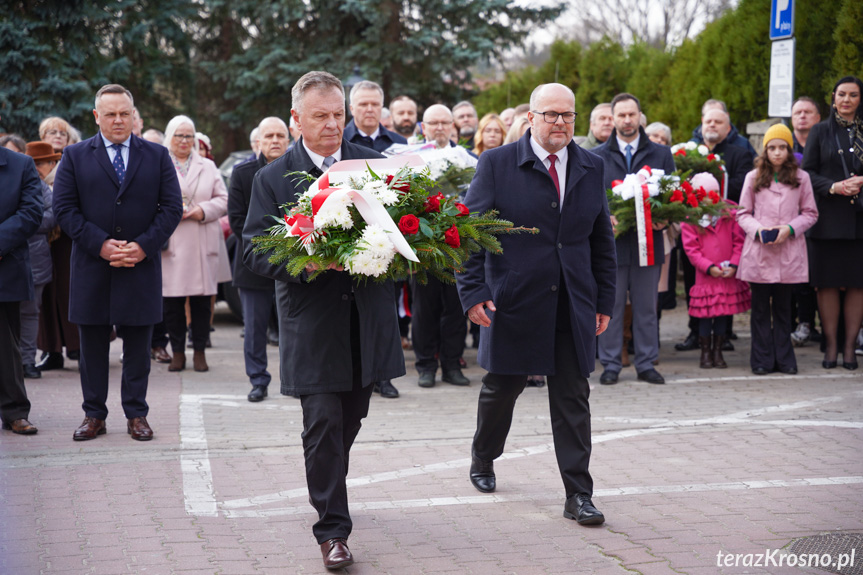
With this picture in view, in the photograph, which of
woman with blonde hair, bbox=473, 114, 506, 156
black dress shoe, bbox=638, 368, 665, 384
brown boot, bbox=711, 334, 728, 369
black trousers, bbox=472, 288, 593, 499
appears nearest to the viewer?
black trousers, bbox=472, 288, 593, 499

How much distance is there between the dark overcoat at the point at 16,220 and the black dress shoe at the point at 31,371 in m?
2.51

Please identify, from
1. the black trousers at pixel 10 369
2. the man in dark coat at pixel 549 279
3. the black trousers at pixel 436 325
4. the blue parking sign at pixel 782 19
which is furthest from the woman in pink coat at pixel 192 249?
the blue parking sign at pixel 782 19

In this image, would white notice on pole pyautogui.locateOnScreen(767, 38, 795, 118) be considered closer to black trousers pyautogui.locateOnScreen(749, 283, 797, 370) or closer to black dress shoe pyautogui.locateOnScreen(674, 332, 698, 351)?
black trousers pyautogui.locateOnScreen(749, 283, 797, 370)

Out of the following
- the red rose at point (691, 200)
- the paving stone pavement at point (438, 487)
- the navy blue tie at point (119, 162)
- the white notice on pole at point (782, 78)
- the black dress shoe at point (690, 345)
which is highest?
the white notice on pole at point (782, 78)

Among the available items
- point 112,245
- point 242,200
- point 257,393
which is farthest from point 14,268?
point 257,393

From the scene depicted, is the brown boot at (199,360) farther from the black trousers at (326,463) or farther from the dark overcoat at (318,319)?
the black trousers at (326,463)

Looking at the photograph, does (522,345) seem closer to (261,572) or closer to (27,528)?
(261,572)

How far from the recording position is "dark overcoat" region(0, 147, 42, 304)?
22.7 ft

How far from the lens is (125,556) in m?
4.61

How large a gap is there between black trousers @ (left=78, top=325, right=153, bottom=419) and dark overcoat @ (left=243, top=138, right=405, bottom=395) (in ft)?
8.57

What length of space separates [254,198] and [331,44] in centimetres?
1705

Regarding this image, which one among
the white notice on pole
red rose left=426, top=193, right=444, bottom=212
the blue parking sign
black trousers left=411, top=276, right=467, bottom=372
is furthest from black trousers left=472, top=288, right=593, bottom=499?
the blue parking sign

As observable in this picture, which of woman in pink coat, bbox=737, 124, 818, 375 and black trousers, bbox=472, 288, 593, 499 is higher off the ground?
woman in pink coat, bbox=737, 124, 818, 375

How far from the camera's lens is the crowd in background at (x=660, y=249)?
29.9 ft
